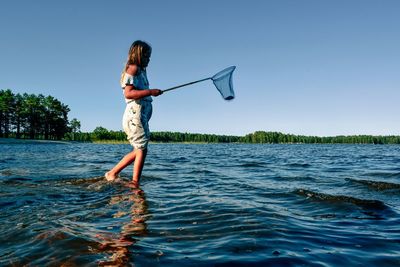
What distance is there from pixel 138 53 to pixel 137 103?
109 centimetres

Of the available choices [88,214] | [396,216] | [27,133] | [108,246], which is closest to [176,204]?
[88,214]

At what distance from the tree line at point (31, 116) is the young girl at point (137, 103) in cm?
10408

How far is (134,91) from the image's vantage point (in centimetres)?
711

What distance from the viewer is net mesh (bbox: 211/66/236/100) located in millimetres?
8469

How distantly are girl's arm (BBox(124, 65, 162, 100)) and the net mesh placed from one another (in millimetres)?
2015

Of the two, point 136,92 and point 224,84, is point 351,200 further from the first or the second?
point 136,92

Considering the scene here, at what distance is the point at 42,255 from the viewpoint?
10.7 ft

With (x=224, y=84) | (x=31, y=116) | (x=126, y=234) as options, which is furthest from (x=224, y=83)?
(x=31, y=116)

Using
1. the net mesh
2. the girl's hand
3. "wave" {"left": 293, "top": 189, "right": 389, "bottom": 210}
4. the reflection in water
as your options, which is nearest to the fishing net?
the net mesh

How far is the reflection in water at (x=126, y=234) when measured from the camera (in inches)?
123

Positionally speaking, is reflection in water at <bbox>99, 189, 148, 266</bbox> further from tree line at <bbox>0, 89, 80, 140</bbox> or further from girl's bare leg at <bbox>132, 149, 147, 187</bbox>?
tree line at <bbox>0, 89, 80, 140</bbox>

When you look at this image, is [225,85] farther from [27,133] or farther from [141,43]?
[27,133]

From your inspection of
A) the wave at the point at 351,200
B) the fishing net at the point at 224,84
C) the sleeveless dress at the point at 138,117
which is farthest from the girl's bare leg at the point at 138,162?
the wave at the point at 351,200

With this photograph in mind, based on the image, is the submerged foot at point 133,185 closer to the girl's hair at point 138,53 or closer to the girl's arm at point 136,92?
the girl's arm at point 136,92
